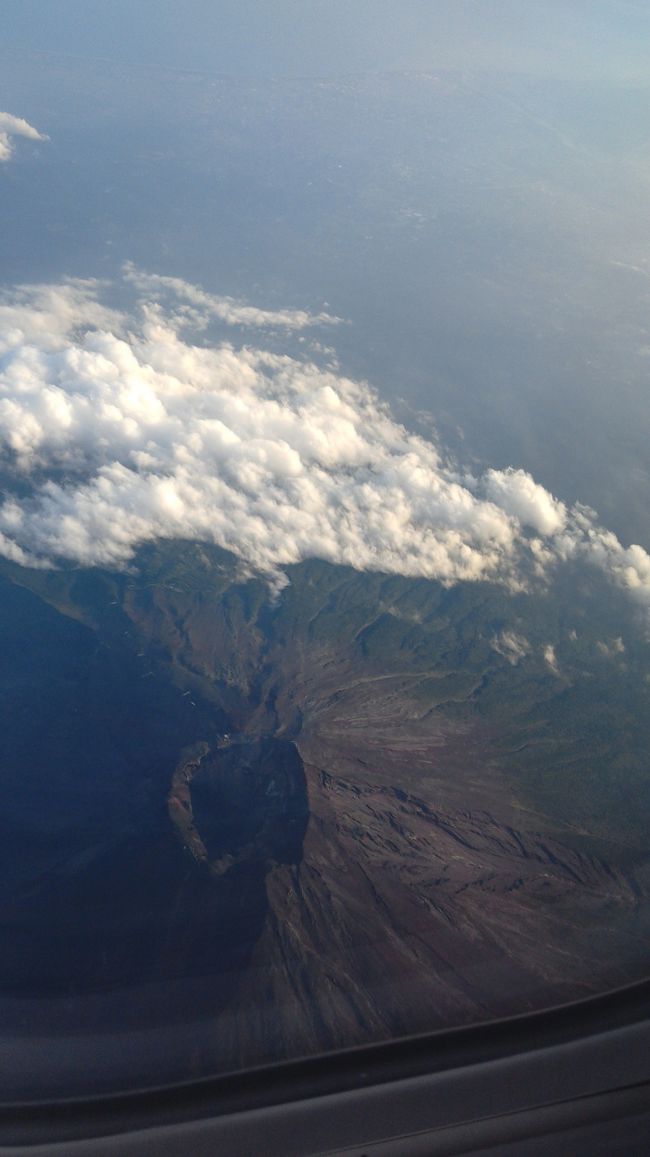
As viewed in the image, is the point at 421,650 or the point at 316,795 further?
the point at 421,650

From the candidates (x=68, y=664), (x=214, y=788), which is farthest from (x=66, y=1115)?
(x=68, y=664)

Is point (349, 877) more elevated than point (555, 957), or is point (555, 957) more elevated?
point (555, 957)

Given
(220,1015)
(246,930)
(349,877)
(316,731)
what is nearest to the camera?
(220,1015)

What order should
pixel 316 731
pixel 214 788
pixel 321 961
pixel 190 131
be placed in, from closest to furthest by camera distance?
1. pixel 321 961
2. pixel 214 788
3. pixel 316 731
4. pixel 190 131

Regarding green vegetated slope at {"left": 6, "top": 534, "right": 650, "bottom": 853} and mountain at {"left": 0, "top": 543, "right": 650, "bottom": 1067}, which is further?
green vegetated slope at {"left": 6, "top": 534, "right": 650, "bottom": 853}

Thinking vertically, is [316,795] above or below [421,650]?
above

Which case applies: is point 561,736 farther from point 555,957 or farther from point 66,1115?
point 66,1115

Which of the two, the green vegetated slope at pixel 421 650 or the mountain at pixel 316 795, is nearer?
the mountain at pixel 316 795

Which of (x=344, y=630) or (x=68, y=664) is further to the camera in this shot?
(x=344, y=630)
